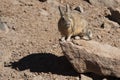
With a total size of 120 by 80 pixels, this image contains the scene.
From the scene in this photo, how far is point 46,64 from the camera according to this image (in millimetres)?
11516

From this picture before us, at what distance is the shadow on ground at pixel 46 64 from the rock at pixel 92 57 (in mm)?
442

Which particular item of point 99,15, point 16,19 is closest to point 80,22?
point 16,19

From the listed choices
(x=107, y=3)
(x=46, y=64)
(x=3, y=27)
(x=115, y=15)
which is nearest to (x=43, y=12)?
(x=3, y=27)

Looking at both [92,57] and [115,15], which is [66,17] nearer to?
[92,57]

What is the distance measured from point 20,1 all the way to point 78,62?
17.3 ft

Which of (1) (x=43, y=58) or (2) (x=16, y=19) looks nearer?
(1) (x=43, y=58)

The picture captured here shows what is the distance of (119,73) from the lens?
10836mm

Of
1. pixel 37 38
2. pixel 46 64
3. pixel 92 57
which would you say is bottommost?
pixel 46 64

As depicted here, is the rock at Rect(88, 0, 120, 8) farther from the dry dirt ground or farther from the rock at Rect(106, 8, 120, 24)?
the rock at Rect(106, 8, 120, 24)

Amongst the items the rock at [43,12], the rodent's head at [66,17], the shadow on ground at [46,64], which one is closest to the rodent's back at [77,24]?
the rodent's head at [66,17]

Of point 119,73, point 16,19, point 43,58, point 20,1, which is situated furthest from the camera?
point 20,1

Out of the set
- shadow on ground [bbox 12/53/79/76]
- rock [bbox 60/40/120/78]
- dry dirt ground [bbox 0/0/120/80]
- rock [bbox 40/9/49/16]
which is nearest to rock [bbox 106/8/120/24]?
dry dirt ground [bbox 0/0/120/80]

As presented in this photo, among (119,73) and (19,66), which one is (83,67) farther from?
(19,66)

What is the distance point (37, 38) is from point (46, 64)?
159cm
